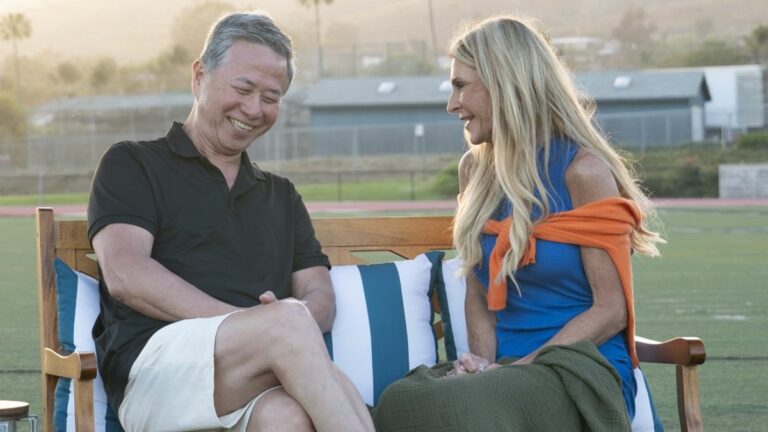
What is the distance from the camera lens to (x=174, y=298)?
12.5ft

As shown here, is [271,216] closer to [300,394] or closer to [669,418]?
[300,394]

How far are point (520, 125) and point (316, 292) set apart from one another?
2.69ft

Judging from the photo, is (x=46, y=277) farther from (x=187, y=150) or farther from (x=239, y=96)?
(x=239, y=96)

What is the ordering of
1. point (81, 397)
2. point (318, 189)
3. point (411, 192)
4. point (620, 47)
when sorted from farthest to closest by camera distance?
point (620, 47), point (318, 189), point (411, 192), point (81, 397)

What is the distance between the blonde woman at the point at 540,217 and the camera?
4020mm

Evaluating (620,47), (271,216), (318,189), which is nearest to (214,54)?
(271,216)

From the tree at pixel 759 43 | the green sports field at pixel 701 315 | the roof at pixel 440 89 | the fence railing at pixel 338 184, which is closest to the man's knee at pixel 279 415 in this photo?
the green sports field at pixel 701 315

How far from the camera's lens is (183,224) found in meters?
4.02

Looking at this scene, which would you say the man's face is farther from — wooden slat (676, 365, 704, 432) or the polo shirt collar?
wooden slat (676, 365, 704, 432)

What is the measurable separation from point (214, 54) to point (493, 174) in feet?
3.01

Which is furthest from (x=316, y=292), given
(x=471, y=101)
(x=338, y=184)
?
(x=338, y=184)

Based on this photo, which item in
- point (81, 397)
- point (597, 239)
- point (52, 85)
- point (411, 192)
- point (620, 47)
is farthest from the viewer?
point (620, 47)

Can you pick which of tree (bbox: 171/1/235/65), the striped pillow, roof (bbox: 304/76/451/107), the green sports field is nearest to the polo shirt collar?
the striped pillow

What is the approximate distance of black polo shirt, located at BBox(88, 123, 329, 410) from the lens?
13.0 feet
